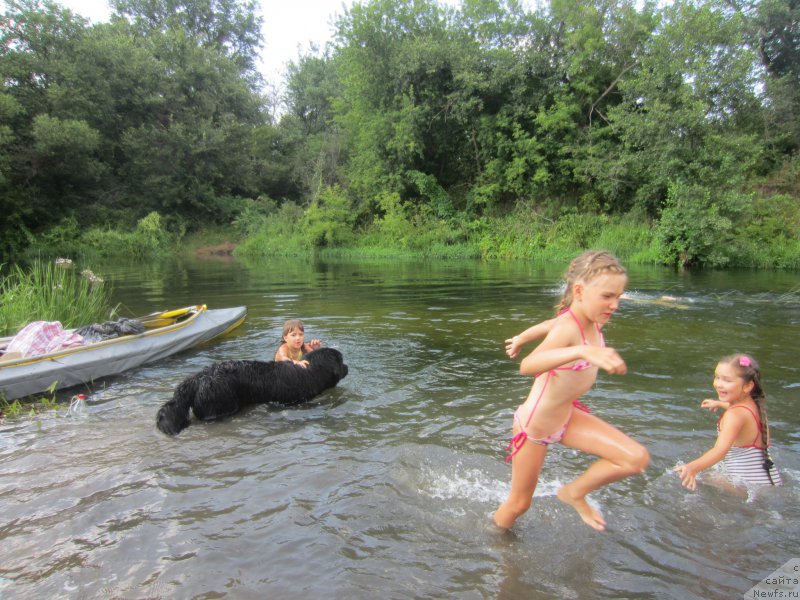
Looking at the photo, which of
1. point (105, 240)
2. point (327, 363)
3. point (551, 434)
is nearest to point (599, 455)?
point (551, 434)

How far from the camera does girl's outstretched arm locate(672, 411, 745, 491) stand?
347 centimetres

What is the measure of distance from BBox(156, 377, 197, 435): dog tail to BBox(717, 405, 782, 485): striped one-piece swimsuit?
463cm

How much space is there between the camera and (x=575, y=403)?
3180mm

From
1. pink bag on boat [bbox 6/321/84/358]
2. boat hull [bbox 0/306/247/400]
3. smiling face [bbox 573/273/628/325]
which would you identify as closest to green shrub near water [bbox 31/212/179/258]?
boat hull [bbox 0/306/247/400]

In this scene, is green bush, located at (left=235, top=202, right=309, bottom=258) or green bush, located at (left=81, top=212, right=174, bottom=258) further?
green bush, located at (left=235, top=202, right=309, bottom=258)

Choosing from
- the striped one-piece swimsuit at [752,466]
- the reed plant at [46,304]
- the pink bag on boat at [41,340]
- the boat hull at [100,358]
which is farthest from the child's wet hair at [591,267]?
the reed plant at [46,304]

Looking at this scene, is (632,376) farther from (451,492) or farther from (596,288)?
(596,288)

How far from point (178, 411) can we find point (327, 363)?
5.39ft

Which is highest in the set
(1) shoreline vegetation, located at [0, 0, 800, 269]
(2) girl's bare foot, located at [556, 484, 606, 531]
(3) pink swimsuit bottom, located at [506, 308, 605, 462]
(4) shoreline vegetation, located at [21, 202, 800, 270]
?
(1) shoreline vegetation, located at [0, 0, 800, 269]

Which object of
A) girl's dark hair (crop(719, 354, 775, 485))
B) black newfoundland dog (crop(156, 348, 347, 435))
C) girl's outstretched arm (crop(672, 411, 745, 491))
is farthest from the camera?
black newfoundland dog (crop(156, 348, 347, 435))

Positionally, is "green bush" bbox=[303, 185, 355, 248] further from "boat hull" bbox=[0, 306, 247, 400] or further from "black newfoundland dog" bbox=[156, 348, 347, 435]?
"black newfoundland dog" bbox=[156, 348, 347, 435]

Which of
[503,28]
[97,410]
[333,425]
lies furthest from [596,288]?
→ [503,28]

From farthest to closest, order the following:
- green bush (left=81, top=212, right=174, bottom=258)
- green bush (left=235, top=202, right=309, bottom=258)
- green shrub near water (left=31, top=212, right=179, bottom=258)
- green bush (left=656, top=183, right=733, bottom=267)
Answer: green bush (left=235, top=202, right=309, bottom=258)
green bush (left=81, top=212, right=174, bottom=258)
green shrub near water (left=31, top=212, right=179, bottom=258)
green bush (left=656, top=183, right=733, bottom=267)

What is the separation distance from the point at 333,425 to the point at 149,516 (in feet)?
6.41
